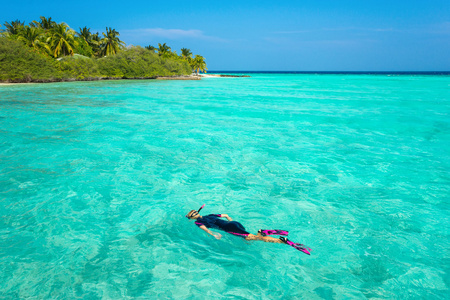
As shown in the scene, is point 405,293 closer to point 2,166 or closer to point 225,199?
point 225,199

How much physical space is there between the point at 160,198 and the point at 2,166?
572 centimetres

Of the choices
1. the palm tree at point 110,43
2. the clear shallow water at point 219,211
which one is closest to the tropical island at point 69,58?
the palm tree at point 110,43

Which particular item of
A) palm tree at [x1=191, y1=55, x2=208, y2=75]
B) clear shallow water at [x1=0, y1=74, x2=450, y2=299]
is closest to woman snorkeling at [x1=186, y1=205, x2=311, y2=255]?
clear shallow water at [x1=0, y1=74, x2=450, y2=299]

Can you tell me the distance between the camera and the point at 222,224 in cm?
492

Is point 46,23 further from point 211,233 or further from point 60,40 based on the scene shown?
point 211,233

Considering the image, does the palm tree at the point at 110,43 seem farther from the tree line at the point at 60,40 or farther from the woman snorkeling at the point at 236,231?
the woman snorkeling at the point at 236,231

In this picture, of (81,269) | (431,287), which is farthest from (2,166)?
(431,287)

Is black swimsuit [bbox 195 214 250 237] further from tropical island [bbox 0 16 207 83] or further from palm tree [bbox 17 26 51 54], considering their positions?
palm tree [bbox 17 26 51 54]

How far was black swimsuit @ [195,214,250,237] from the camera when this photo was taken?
478 centimetres

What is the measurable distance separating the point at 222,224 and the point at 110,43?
243ft

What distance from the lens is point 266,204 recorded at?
6.27m

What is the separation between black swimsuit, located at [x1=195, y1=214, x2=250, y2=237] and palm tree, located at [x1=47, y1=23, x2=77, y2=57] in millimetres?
60244

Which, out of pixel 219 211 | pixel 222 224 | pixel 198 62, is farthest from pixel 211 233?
pixel 198 62

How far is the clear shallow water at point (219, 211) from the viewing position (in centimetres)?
400
